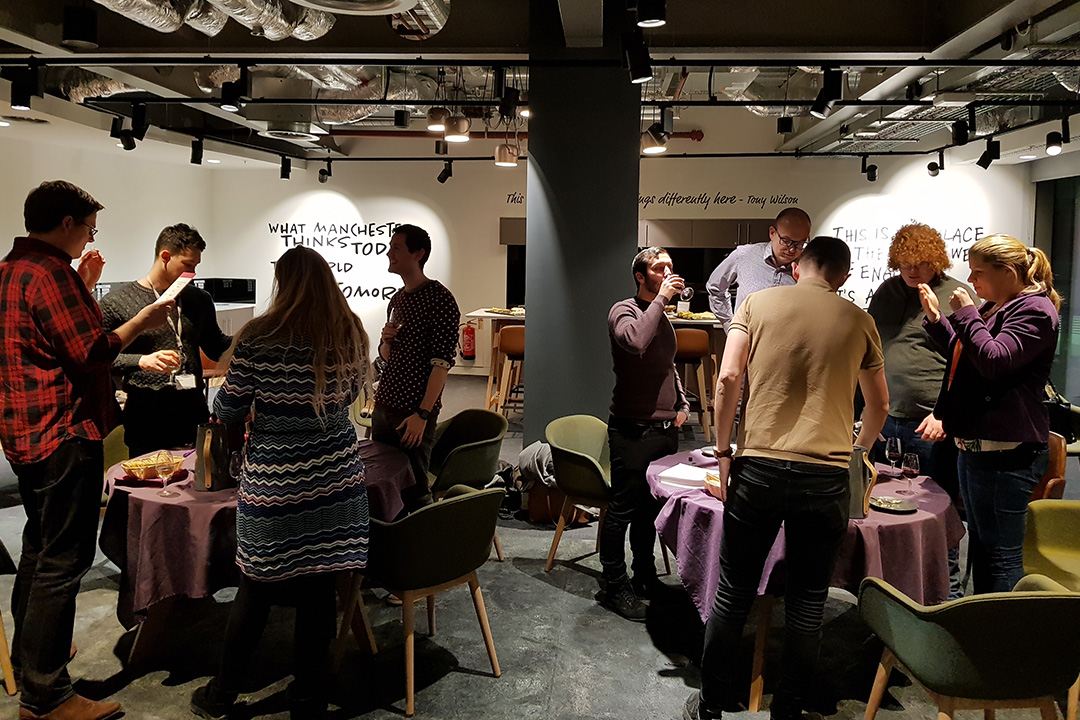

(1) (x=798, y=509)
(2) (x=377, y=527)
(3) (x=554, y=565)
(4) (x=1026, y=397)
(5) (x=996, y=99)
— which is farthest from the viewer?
(5) (x=996, y=99)

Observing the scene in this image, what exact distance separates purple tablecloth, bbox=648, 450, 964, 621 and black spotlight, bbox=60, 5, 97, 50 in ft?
15.0

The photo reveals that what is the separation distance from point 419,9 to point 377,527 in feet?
9.37

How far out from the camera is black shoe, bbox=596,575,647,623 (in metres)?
3.53

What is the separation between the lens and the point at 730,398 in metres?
2.49

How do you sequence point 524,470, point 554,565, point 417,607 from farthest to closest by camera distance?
point 524,470 < point 554,565 < point 417,607

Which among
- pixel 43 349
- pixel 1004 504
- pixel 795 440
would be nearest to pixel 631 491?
pixel 795 440

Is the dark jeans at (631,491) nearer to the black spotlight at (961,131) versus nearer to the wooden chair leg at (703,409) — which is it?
the wooden chair leg at (703,409)

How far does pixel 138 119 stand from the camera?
6586mm

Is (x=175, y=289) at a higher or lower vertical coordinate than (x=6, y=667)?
higher

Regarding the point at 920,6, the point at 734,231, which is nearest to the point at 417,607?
the point at 920,6

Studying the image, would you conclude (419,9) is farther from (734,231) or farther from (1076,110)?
(734,231)

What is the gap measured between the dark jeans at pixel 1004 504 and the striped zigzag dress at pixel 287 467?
2.30 metres

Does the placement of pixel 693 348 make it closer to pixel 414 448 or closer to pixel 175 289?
pixel 414 448

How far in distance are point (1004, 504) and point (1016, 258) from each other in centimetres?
91
